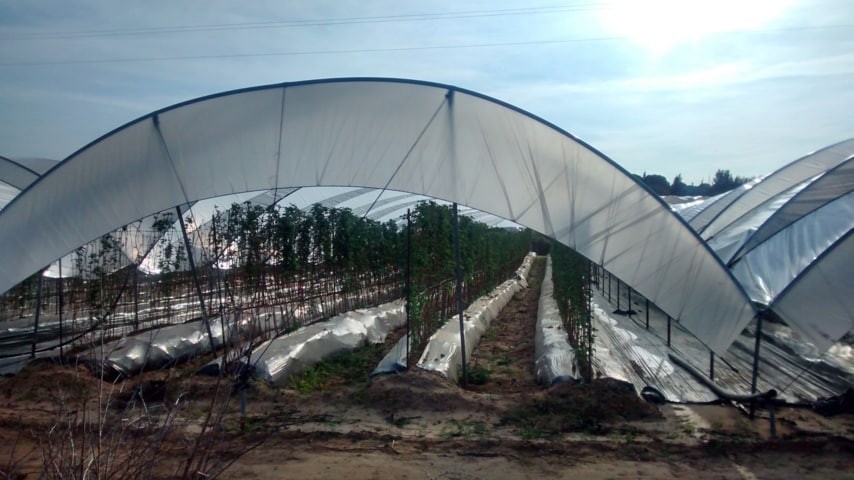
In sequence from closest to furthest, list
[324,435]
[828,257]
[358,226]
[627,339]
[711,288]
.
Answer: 1. [324,435]
2. [711,288]
3. [828,257]
4. [627,339]
5. [358,226]

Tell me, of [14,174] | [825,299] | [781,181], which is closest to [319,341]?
[825,299]

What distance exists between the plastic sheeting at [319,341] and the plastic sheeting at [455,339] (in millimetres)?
1421

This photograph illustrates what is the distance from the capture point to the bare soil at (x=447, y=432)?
5492mm

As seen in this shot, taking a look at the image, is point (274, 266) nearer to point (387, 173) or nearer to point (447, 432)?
point (387, 173)

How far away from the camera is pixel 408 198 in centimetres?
1559

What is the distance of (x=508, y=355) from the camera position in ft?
35.2

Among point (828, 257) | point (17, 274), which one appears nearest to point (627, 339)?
point (828, 257)

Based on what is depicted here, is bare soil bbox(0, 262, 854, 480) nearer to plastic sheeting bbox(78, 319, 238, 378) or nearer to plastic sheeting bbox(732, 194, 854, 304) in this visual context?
plastic sheeting bbox(78, 319, 238, 378)

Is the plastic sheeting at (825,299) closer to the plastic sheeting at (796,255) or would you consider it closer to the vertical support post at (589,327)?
the plastic sheeting at (796,255)

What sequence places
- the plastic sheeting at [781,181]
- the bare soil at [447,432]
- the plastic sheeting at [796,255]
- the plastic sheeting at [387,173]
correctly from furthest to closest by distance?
the plastic sheeting at [781,181] < the plastic sheeting at [796,255] < the plastic sheeting at [387,173] < the bare soil at [447,432]

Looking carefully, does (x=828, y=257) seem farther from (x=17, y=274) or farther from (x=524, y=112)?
(x=17, y=274)

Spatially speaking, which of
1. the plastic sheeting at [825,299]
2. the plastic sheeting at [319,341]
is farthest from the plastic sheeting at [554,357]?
the plastic sheeting at [319,341]

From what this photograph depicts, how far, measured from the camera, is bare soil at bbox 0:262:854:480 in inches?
216

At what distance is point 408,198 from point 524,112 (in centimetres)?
860
